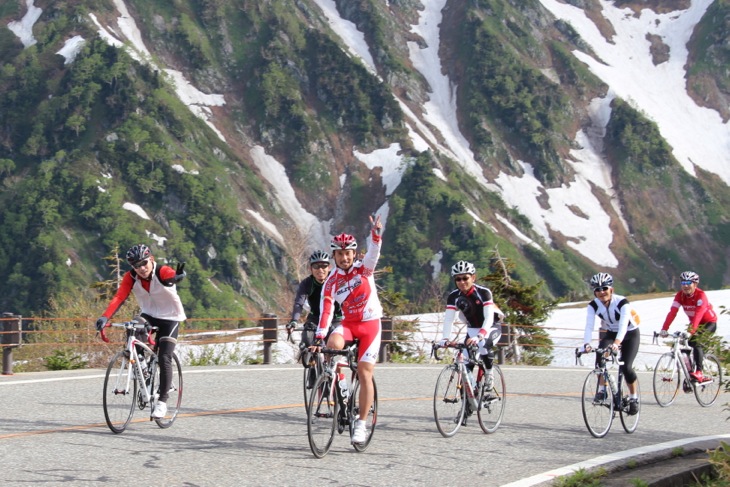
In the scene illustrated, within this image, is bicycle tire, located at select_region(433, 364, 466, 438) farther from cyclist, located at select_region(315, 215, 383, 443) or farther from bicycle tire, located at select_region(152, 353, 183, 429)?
bicycle tire, located at select_region(152, 353, 183, 429)

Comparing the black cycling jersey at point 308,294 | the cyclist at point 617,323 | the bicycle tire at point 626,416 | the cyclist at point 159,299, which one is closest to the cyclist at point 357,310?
the cyclist at point 159,299

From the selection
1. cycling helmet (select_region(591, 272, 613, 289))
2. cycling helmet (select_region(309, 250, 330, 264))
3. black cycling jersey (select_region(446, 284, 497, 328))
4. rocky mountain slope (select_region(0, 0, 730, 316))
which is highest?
rocky mountain slope (select_region(0, 0, 730, 316))

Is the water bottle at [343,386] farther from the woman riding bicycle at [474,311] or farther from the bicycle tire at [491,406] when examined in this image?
the bicycle tire at [491,406]

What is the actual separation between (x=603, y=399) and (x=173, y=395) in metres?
4.98

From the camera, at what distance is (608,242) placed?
544ft

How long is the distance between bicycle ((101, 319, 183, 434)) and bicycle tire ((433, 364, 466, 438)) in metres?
2.95

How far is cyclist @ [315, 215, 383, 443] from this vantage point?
9.74m

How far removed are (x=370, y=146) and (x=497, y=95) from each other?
101ft

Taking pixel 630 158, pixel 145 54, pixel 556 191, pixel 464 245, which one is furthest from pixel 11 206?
pixel 630 158

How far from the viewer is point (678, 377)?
52.5 feet

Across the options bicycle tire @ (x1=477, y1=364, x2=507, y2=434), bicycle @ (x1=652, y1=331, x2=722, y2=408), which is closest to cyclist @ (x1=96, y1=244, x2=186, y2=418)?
bicycle tire @ (x1=477, y1=364, x2=507, y2=434)

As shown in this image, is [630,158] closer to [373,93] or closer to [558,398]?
[373,93]

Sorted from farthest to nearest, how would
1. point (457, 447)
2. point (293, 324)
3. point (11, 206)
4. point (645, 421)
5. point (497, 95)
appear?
point (497, 95)
point (11, 206)
point (645, 421)
point (293, 324)
point (457, 447)

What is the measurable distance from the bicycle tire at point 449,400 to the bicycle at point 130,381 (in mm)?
2952
